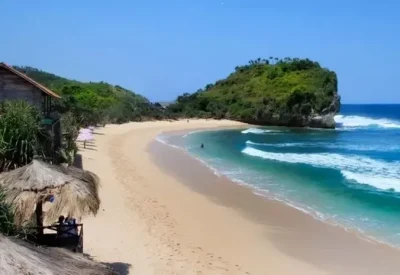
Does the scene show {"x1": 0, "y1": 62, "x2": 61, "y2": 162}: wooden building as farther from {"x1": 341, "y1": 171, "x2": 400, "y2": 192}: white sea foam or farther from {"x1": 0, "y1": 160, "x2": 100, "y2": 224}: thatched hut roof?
{"x1": 341, "y1": 171, "x2": 400, "y2": 192}: white sea foam

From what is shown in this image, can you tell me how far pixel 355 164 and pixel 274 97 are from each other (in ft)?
158

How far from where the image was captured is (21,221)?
28.2ft

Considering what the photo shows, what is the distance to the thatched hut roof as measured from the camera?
8383 millimetres

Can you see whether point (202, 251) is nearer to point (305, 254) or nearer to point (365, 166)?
point (305, 254)

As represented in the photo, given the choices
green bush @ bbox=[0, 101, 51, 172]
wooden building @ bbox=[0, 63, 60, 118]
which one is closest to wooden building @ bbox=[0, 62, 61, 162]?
wooden building @ bbox=[0, 63, 60, 118]

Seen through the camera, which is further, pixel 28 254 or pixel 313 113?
pixel 313 113

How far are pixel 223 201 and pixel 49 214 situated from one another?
10.3 metres

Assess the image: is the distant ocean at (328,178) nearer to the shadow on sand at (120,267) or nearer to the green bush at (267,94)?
the shadow on sand at (120,267)

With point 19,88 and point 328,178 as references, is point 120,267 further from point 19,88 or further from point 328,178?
point 328,178

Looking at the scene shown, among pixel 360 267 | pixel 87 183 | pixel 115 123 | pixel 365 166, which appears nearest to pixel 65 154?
pixel 87 183

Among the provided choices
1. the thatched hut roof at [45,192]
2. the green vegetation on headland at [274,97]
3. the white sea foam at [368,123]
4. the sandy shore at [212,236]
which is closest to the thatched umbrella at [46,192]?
the thatched hut roof at [45,192]

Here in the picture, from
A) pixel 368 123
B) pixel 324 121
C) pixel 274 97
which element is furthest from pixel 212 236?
pixel 368 123

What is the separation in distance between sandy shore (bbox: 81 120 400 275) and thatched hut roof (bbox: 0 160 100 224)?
7.07 feet

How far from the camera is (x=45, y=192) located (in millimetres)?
8469
